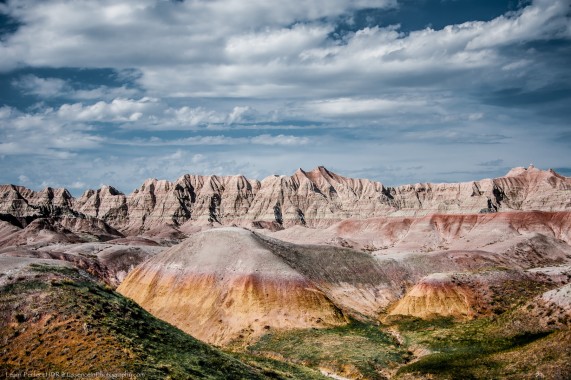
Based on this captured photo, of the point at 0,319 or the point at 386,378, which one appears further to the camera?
the point at 386,378

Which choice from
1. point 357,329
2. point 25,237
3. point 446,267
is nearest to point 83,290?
point 357,329

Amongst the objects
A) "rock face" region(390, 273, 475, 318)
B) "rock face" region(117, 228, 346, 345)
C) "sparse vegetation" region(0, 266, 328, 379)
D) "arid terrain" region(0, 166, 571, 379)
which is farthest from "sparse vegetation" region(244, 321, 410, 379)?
"sparse vegetation" region(0, 266, 328, 379)

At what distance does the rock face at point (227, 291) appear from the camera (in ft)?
221

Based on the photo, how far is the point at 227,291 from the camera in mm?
72938

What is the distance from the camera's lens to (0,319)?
26.9 m

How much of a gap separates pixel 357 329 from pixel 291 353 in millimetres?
13914

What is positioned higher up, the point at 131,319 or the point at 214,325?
the point at 131,319

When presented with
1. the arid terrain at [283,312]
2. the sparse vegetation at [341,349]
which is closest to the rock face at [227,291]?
the arid terrain at [283,312]

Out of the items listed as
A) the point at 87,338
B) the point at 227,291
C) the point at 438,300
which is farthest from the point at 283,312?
the point at 87,338

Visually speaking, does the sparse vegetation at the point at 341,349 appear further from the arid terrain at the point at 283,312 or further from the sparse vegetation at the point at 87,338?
the sparse vegetation at the point at 87,338

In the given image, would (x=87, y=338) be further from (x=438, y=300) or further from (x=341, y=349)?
(x=438, y=300)

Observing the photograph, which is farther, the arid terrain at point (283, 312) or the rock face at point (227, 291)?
the rock face at point (227, 291)

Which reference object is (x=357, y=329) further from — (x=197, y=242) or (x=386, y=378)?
(x=197, y=242)

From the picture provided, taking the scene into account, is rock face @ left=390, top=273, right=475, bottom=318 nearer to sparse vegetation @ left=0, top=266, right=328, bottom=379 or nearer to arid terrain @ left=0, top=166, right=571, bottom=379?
arid terrain @ left=0, top=166, right=571, bottom=379
